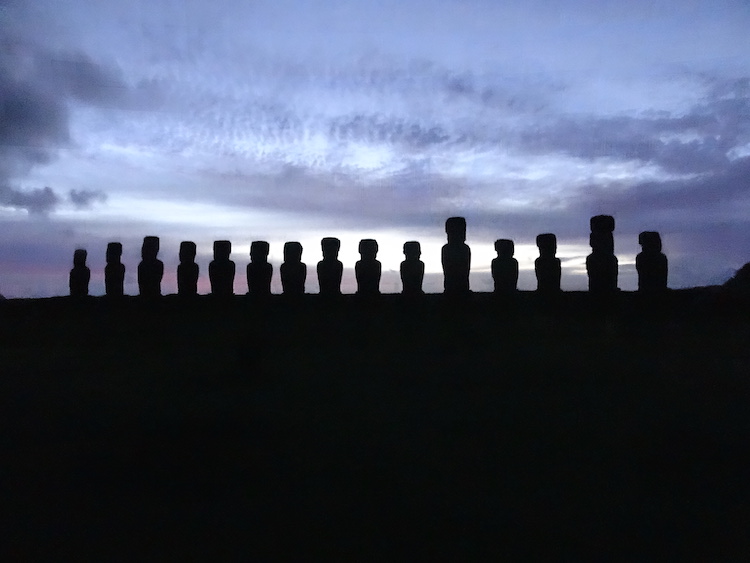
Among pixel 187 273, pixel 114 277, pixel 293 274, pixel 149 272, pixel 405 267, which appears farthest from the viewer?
pixel 114 277

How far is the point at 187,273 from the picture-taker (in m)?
12.3

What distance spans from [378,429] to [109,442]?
2235 mm

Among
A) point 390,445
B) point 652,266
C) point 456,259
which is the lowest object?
point 390,445

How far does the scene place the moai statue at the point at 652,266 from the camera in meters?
11.1

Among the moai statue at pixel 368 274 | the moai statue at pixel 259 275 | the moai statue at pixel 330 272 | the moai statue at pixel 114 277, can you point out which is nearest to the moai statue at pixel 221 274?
the moai statue at pixel 259 275

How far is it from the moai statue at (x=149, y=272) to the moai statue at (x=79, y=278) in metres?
1.42

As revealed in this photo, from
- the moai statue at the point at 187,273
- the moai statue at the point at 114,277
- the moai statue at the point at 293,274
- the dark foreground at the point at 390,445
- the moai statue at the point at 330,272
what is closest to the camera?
the dark foreground at the point at 390,445

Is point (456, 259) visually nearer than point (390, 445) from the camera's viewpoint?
No

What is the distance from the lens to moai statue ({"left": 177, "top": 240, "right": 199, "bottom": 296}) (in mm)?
12328

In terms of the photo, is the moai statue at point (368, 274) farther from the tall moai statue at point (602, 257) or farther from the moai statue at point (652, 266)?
the moai statue at point (652, 266)

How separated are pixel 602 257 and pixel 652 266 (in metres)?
0.87

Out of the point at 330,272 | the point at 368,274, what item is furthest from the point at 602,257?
the point at 330,272

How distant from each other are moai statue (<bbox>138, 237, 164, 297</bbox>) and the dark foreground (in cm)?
268

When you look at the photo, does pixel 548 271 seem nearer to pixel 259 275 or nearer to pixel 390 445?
pixel 259 275
